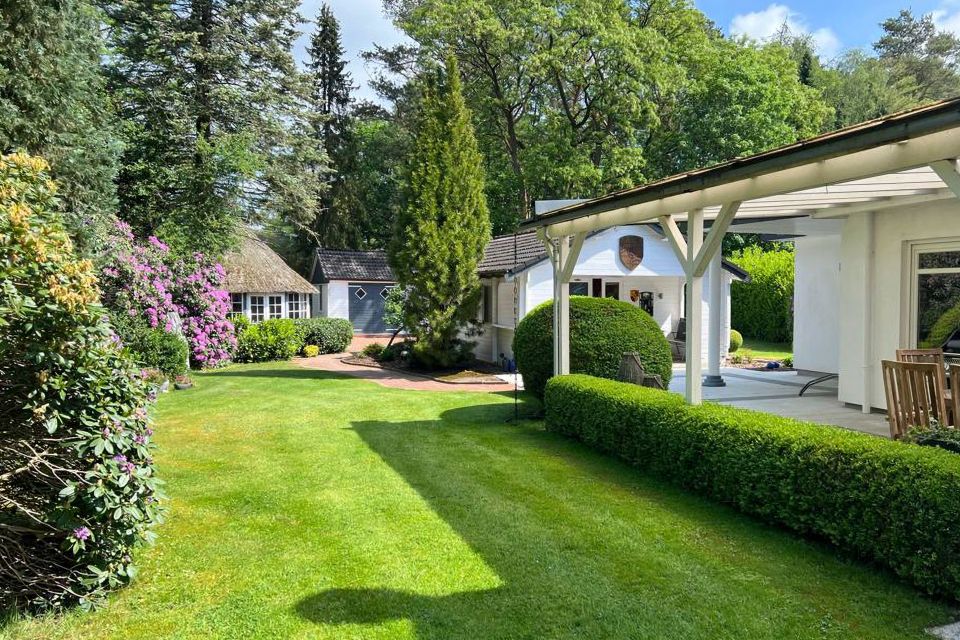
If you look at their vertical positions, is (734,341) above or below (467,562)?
above

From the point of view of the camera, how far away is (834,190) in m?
6.64

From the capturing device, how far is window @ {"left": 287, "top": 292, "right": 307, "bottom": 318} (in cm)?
2361

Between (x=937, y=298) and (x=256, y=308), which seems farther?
(x=256, y=308)

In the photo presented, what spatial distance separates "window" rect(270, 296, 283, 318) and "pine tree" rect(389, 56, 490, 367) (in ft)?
29.0

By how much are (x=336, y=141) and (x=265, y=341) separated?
1963cm

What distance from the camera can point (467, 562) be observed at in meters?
4.52

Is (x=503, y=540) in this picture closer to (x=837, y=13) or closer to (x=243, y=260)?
(x=243, y=260)

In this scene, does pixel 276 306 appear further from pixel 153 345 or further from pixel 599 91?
pixel 599 91

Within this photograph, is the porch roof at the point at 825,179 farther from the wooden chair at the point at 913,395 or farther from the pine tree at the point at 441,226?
the pine tree at the point at 441,226

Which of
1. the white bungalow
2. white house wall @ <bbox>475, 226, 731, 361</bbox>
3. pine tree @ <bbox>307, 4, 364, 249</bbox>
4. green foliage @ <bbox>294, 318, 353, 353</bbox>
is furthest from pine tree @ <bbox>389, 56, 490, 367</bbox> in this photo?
pine tree @ <bbox>307, 4, 364, 249</bbox>

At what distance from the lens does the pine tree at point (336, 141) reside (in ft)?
114

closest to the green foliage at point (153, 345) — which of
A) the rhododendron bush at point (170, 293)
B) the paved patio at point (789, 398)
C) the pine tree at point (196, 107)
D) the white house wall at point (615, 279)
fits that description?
the rhododendron bush at point (170, 293)

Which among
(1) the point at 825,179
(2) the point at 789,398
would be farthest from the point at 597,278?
(1) the point at 825,179

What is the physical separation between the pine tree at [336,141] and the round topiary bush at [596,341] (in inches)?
1028
